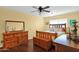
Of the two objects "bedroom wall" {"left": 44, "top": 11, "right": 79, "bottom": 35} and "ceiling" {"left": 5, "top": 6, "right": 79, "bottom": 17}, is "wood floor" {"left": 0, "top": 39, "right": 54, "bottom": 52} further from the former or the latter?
"ceiling" {"left": 5, "top": 6, "right": 79, "bottom": 17}

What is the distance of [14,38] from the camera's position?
5.54 ft

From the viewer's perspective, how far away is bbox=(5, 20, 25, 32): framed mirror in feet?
5.42

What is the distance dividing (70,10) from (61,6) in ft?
0.63

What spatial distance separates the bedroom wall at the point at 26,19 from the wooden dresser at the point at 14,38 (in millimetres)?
80

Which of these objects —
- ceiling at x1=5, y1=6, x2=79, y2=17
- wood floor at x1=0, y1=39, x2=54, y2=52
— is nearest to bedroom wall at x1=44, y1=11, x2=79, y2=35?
ceiling at x1=5, y1=6, x2=79, y2=17

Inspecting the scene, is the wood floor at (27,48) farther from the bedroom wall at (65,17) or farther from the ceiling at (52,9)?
the ceiling at (52,9)

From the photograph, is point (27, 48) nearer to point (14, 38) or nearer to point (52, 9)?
point (14, 38)

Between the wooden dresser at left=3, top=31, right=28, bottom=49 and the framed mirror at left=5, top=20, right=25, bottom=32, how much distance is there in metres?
0.07

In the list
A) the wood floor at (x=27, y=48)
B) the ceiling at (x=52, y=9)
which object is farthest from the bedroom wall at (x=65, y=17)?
the wood floor at (x=27, y=48)

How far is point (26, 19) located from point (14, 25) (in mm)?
237

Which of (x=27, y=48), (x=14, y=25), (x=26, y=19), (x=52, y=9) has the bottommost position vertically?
(x=27, y=48)

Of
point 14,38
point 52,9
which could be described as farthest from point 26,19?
point 52,9

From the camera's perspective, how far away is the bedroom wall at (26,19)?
5.38 feet
